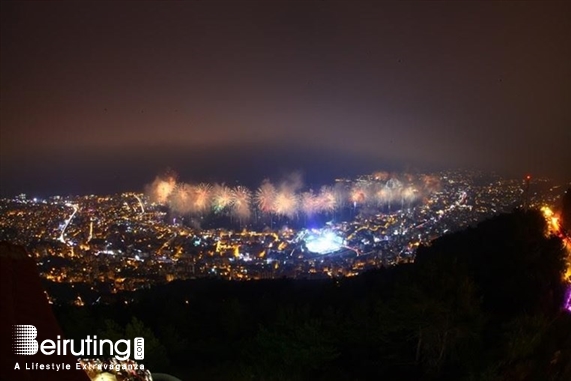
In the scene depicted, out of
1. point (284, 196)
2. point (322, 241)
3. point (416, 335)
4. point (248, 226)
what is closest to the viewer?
point (416, 335)

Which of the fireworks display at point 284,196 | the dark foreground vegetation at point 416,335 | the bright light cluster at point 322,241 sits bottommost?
the dark foreground vegetation at point 416,335

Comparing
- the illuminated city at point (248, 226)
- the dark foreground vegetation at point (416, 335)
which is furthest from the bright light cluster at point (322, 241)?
the dark foreground vegetation at point (416, 335)

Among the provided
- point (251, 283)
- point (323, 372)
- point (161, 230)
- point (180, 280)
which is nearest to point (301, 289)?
point (251, 283)

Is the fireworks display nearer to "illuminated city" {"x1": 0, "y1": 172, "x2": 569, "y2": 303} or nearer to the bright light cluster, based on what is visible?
"illuminated city" {"x1": 0, "y1": 172, "x2": 569, "y2": 303}

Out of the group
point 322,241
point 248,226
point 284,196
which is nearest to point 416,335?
point 322,241

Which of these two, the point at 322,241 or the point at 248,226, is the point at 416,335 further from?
the point at 248,226

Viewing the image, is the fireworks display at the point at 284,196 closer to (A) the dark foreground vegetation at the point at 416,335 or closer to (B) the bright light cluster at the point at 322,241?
(B) the bright light cluster at the point at 322,241
